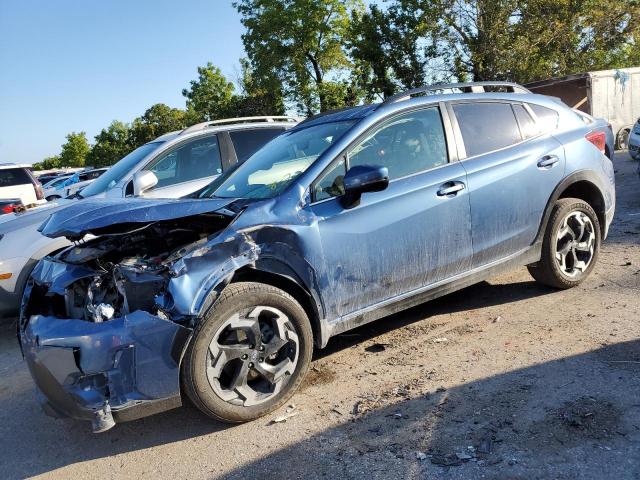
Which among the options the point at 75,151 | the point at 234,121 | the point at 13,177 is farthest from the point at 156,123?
the point at 234,121

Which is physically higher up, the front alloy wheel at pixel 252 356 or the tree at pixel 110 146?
the tree at pixel 110 146

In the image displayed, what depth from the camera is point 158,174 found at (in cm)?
640

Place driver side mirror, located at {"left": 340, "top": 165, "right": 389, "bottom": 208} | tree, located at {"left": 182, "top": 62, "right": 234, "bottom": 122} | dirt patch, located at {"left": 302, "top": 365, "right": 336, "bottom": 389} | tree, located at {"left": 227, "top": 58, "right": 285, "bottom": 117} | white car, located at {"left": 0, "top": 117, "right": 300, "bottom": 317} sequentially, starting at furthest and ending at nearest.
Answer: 1. tree, located at {"left": 182, "top": 62, "right": 234, "bottom": 122}
2. tree, located at {"left": 227, "top": 58, "right": 285, "bottom": 117}
3. white car, located at {"left": 0, "top": 117, "right": 300, "bottom": 317}
4. dirt patch, located at {"left": 302, "top": 365, "right": 336, "bottom": 389}
5. driver side mirror, located at {"left": 340, "top": 165, "right": 389, "bottom": 208}

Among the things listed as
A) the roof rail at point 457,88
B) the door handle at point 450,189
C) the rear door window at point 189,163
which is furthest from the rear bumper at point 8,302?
the door handle at point 450,189

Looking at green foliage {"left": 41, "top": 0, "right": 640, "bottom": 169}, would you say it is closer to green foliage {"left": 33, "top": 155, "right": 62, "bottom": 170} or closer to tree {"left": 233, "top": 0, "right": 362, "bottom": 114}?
tree {"left": 233, "top": 0, "right": 362, "bottom": 114}

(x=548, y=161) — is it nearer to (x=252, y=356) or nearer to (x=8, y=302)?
(x=252, y=356)

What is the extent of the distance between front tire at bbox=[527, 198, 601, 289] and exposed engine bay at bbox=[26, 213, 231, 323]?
284 centimetres

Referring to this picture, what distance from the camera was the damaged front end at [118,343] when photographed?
2727 millimetres

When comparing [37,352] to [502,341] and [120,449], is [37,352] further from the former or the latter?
[502,341]

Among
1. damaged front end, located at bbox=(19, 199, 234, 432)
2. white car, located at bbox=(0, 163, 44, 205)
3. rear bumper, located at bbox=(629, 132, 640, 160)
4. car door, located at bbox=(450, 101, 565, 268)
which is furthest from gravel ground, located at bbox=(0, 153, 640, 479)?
white car, located at bbox=(0, 163, 44, 205)

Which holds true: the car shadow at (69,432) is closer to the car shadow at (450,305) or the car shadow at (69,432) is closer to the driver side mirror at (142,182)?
the car shadow at (450,305)

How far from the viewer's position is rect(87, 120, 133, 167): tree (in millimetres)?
52141

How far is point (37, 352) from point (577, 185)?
14.4 ft

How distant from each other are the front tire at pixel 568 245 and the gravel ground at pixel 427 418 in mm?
301
